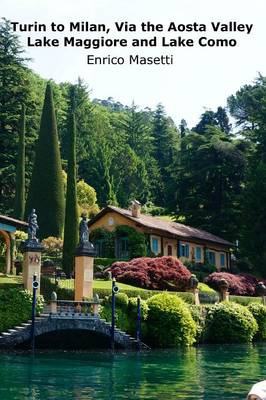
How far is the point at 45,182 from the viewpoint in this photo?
56.3 m

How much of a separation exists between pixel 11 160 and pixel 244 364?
138ft

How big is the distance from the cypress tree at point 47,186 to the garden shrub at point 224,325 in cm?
1962

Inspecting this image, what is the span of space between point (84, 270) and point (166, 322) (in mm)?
4913

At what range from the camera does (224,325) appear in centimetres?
3881

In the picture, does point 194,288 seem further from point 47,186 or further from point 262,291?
point 47,186

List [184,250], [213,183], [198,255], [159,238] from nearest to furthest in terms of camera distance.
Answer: [159,238] → [184,250] → [198,255] → [213,183]

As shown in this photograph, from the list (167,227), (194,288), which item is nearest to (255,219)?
(167,227)

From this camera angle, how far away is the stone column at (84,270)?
34.9m

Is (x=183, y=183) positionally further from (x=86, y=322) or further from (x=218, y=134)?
(x=86, y=322)

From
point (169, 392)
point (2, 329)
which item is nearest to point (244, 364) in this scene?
point (169, 392)

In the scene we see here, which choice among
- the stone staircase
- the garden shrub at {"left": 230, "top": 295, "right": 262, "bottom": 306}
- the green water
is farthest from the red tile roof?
the green water

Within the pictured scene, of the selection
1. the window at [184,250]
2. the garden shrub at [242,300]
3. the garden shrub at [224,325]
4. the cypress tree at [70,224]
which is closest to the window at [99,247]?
the cypress tree at [70,224]

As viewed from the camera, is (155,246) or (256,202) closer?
(155,246)

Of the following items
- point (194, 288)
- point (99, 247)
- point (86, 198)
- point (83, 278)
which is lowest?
point (194, 288)
